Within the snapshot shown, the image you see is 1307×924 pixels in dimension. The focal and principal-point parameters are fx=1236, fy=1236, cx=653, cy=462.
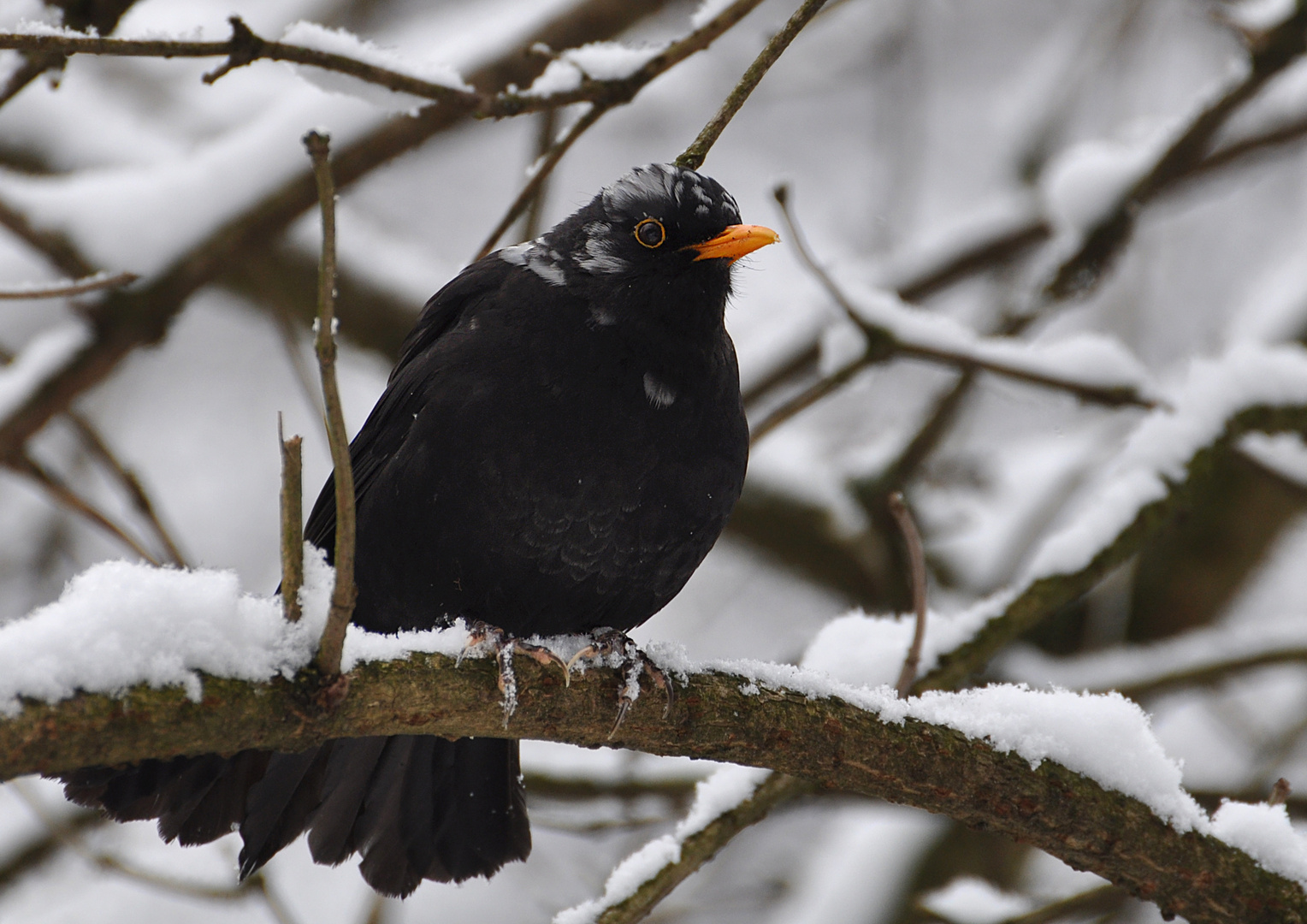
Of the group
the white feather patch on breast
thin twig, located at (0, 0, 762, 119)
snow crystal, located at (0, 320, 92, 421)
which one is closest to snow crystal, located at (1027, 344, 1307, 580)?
the white feather patch on breast

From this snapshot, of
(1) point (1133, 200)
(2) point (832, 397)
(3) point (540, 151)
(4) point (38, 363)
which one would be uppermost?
(2) point (832, 397)

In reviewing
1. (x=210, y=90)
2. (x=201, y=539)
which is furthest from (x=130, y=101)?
(x=201, y=539)

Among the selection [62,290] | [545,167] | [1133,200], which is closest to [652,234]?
[545,167]

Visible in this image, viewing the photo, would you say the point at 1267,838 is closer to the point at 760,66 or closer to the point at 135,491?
the point at 760,66

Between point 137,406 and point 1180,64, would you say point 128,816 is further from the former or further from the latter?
point 1180,64

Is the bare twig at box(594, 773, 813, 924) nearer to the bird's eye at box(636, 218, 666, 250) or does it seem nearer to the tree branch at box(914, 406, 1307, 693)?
the tree branch at box(914, 406, 1307, 693)

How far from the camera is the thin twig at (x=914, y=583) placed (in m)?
2.81

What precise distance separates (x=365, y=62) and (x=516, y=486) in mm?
995

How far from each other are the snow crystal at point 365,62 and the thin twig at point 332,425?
98 cm

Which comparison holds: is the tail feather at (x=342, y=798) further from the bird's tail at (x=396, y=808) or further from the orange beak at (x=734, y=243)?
the orange beak at (x=734, y=243)

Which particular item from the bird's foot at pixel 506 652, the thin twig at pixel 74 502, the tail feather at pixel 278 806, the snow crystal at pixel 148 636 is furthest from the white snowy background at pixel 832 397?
the tail feather at pixel 278 806

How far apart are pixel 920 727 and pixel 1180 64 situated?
8.19 meters

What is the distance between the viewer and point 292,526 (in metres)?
1.85

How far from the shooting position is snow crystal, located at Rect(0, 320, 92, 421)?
4070mm
